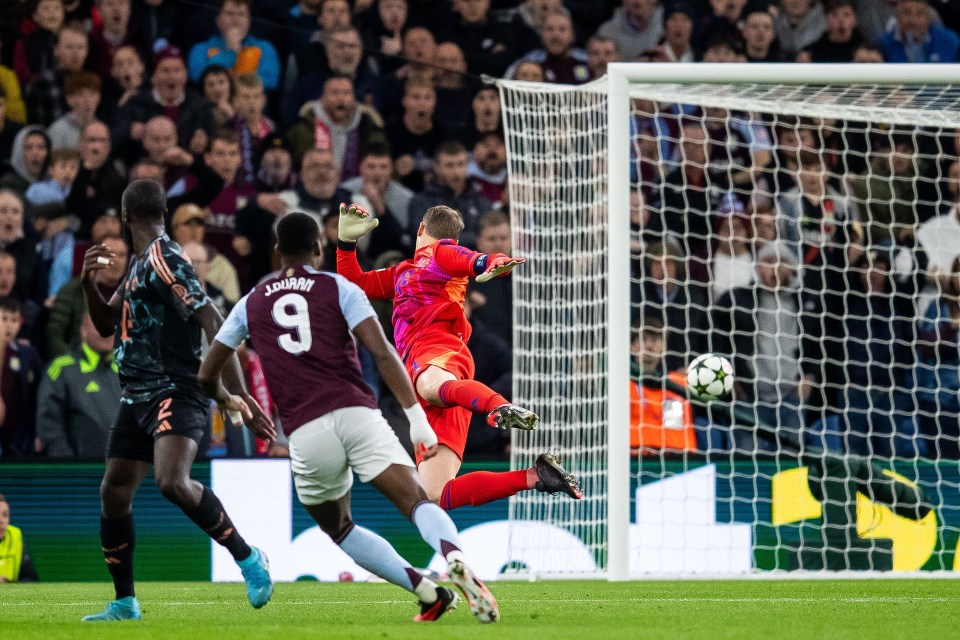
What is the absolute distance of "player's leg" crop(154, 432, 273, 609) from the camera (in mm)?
6605

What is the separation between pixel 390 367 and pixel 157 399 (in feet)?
4.95

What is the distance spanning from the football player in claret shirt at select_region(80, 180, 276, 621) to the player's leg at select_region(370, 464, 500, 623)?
0.95 m

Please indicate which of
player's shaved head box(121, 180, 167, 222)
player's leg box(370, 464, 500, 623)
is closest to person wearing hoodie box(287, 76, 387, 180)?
player's shaved head box(121, 180, 167, 222)

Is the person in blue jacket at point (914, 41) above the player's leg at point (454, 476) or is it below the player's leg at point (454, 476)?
above

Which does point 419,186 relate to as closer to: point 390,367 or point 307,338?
point 307,338

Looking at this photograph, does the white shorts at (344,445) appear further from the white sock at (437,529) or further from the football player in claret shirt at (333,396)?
the white sock at (437,529)

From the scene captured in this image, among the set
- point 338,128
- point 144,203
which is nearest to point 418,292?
point 144,203

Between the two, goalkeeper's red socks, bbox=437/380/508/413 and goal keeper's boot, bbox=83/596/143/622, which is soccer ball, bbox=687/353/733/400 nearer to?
goalkeeper's red socks, bbox=437/380/508/413

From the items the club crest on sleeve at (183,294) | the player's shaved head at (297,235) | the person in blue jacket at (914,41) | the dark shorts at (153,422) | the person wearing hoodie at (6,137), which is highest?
the person in blue jacket at (914,41)

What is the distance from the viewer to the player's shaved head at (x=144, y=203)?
695 centimetres

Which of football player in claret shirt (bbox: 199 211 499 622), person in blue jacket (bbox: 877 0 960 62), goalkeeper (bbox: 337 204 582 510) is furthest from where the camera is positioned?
person in blue jacket (bbox: 877 0 960 62)

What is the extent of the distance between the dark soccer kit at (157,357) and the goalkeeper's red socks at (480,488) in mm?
1470

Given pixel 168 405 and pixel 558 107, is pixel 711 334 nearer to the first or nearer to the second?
pixel 558 107

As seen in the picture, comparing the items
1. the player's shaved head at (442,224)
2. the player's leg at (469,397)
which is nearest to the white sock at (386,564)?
the player's leg at (469,397)
